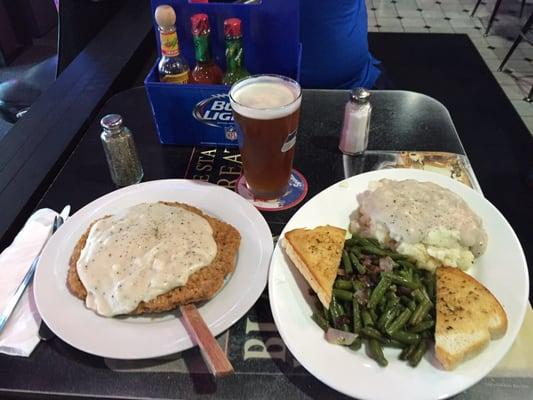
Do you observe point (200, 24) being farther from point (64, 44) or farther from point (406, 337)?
point (64, 44)

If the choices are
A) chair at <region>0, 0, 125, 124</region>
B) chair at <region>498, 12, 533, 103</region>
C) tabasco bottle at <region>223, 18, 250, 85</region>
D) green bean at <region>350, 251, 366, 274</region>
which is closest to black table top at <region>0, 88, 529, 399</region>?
green bean at <region>350, 251, 366, 274</region>

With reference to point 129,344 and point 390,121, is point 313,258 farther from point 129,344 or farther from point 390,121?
point 390,121

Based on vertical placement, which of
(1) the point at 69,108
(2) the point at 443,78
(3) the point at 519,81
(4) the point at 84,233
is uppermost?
(4) the point at 84,233

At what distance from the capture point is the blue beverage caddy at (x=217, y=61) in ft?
4.79

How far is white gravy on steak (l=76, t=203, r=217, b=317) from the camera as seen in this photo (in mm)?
1020

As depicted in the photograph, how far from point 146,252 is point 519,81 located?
4497 mm

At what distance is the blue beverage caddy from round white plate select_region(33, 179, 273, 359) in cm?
32

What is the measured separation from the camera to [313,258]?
1079 millimetres

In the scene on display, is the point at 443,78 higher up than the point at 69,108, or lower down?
lower down

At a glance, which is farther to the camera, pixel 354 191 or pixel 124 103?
pixel 124 103

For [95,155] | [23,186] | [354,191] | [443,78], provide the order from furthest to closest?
[443,78] → [95,155] → [23,186] → [354,191]

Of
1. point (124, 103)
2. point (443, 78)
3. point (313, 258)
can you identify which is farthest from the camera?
point (443, 78)

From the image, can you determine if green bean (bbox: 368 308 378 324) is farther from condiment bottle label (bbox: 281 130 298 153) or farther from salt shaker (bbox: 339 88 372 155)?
salt shaker (bbox: 339 88 372 155)

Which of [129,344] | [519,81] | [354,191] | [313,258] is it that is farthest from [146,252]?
[519,81]
